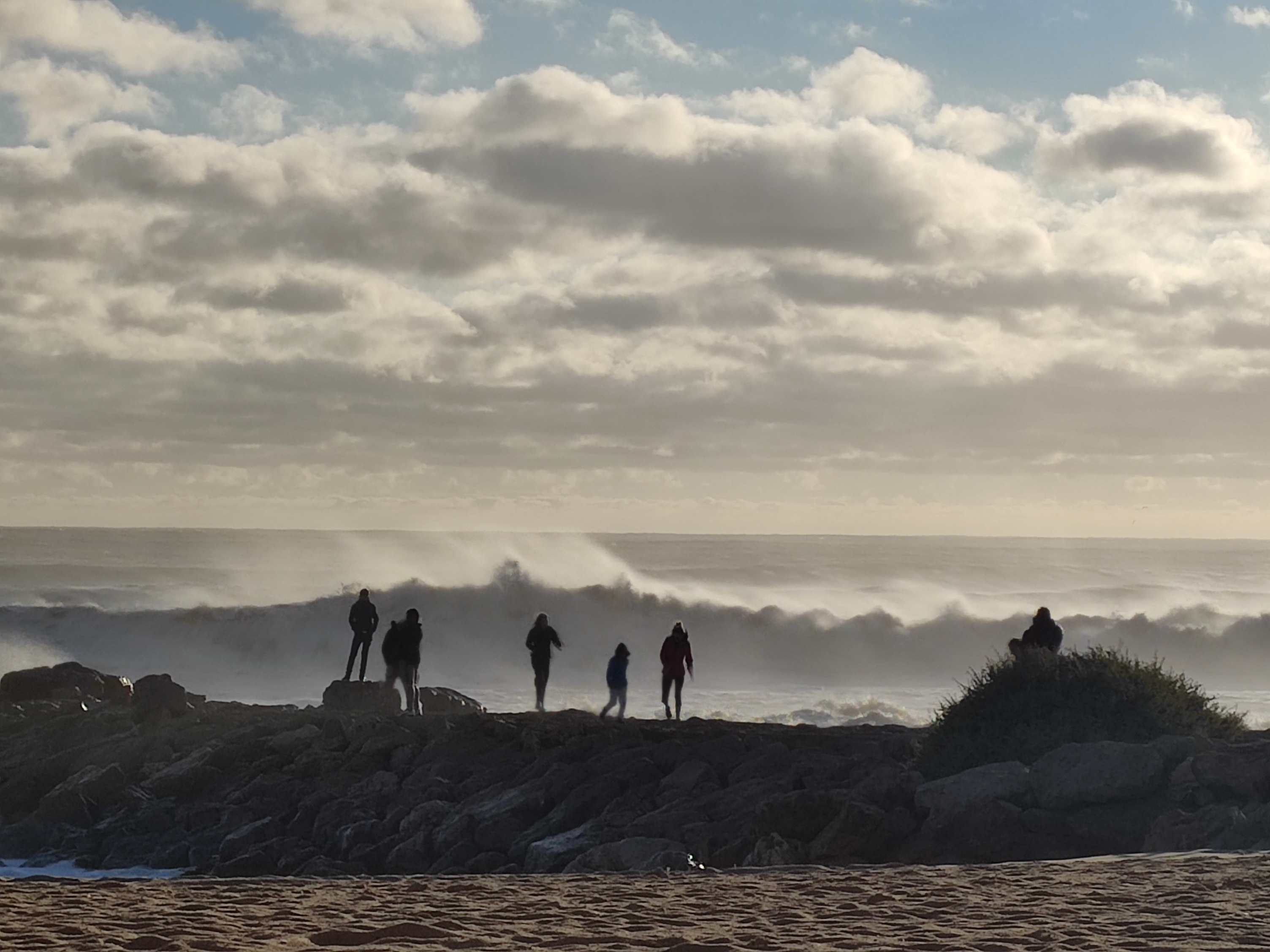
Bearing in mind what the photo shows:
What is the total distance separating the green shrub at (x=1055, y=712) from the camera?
43.5 ft

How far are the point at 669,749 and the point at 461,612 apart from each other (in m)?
28.7

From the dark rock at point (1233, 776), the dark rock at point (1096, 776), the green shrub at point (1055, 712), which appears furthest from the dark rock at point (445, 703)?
the dark rock at point (1233, 776)

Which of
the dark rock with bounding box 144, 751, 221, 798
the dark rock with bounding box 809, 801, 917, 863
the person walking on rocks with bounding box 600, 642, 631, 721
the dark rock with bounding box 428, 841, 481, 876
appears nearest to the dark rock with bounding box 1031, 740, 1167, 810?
the dark rock with bounding box 809, 801, 917, 863

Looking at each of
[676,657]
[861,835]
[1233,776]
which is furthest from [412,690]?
[1233,776]

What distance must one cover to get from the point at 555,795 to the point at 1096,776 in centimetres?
536

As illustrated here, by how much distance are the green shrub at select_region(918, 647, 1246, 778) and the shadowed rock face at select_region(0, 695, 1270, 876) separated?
49 centimetres

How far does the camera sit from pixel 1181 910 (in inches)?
301

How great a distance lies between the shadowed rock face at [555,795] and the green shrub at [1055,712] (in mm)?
495

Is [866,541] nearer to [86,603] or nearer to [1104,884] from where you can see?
[86,603]

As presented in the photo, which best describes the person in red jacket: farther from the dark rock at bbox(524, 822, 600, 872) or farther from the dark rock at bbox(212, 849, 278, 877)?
the dark rock at bbox(212, 849, 278, 877)

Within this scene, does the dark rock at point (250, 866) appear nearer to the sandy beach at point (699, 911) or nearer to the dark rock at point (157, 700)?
the sandy beach at point (699, 911)

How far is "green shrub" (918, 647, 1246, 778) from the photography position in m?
13.3

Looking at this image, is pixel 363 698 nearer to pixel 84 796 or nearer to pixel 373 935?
pixel 84 796

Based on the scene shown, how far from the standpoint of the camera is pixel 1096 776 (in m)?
11.3
